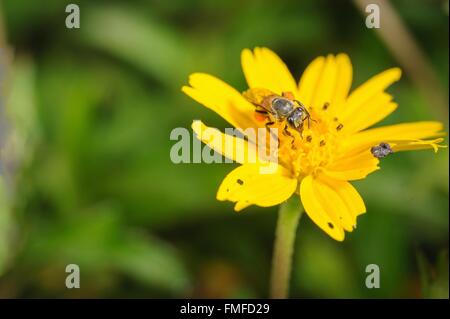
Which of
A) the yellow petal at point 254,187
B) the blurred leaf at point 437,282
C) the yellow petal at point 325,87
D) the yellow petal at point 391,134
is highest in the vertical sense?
the yellow petal at point 325,87

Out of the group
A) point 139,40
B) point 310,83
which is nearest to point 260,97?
point 310,83

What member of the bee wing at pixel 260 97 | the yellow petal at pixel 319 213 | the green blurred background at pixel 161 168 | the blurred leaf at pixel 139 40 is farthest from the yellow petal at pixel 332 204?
the blurred leaf at pixel 139 40

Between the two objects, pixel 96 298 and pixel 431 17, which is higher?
pixel 431 17

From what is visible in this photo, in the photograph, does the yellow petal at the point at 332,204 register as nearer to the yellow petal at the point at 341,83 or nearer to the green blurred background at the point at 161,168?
the yellow petal at the point at 341,83

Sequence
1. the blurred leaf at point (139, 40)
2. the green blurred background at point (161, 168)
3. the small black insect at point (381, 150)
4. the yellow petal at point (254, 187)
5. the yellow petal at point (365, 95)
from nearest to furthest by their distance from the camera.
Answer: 1. the yellow petal at point (254, 187)
2. the small black insect at point (381, 150)
3. the yellow petal at point (365, 95)
4. the green blurred background at point (161, 168)
5. the blurred leaf at point (139, 40)
